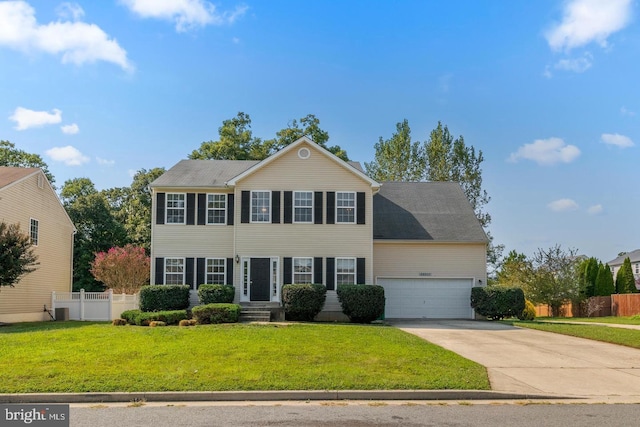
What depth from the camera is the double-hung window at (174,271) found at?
83.6 feet

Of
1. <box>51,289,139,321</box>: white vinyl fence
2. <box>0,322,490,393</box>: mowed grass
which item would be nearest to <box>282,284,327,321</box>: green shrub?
<box>0,322,490,393</box>: mowed grass

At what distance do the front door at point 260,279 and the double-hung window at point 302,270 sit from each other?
1.06 metres

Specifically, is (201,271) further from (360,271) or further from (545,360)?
(545,360)

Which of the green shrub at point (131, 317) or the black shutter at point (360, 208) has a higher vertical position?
the black shutter at point (360, 208)

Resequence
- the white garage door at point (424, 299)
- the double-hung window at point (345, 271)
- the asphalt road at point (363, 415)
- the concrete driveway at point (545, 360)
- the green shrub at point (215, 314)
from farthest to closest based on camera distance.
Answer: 1. the white garage door at point (424, 299)
2. the double-hung window at point (345, 271)
3. the green shrub at point (215, 314)
4. the concrete driveway at point (545, 360)
5. the asphalt road at point (363, 415)

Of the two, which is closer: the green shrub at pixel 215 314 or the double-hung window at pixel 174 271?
the green shrub at pixel 215 314

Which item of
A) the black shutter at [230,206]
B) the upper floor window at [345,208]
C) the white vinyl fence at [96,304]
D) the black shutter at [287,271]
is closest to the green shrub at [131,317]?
the white vinyl fence at [96,304]

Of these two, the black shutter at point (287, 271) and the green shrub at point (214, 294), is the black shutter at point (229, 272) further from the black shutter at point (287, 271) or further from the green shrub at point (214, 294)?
the black shutter at point (287, 271)

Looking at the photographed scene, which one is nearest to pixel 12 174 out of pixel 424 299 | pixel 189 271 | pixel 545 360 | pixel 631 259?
pixel 189 271

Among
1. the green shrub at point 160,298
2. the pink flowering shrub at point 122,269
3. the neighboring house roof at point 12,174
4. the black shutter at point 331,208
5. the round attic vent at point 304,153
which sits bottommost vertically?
the green shrub at point 160,298

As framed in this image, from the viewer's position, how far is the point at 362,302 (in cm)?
2355

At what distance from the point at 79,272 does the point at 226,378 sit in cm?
3362

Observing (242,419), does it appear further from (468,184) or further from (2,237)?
(468,184)

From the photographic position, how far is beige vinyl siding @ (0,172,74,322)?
1030 inches
